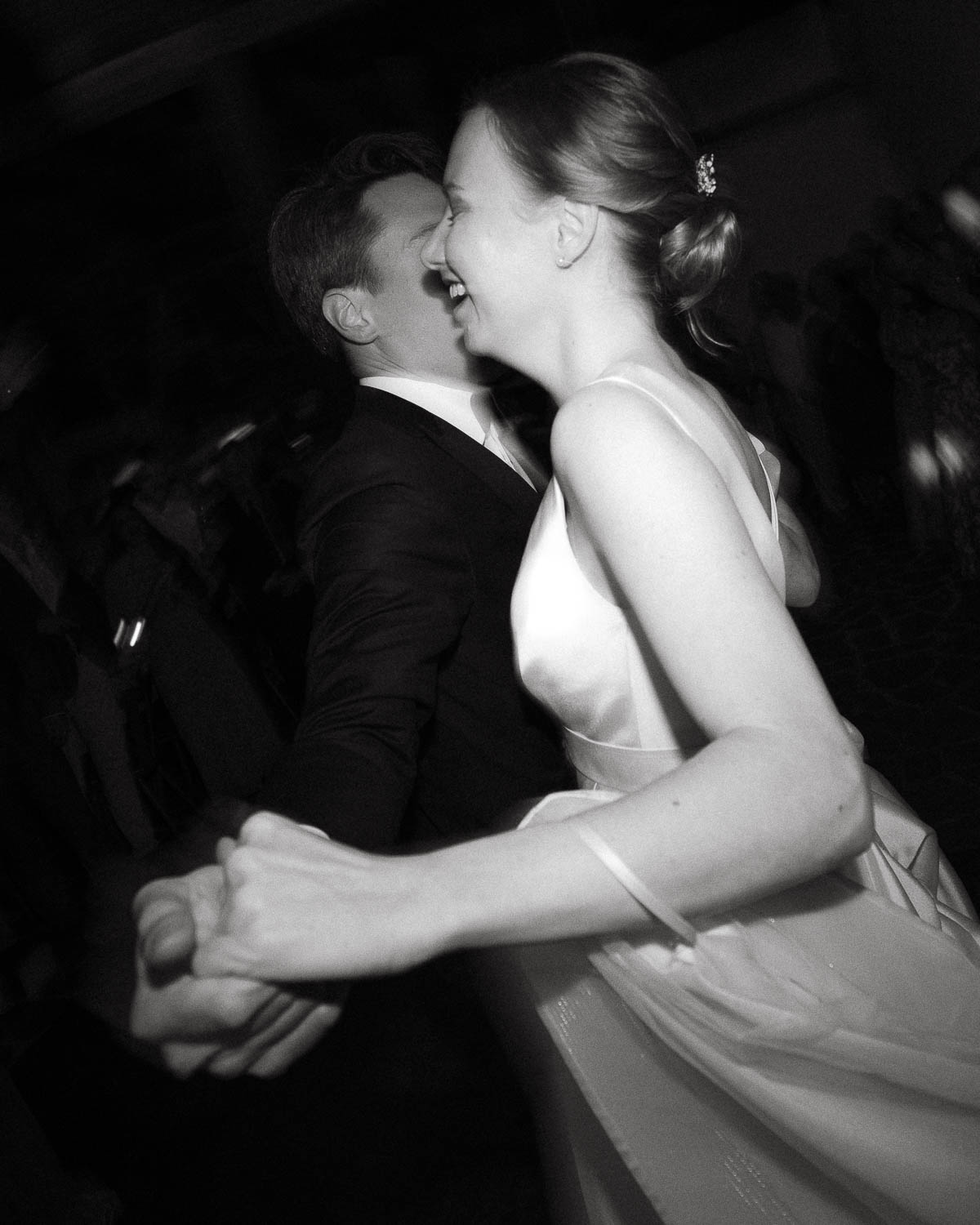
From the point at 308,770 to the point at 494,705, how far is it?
1.28ft

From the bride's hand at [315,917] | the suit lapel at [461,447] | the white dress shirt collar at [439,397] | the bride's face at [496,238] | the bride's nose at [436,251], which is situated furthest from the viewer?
the white dress shirt collar at [439,397]

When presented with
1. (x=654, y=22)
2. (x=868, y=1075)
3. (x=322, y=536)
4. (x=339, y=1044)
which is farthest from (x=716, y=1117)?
(x=654, y=22)

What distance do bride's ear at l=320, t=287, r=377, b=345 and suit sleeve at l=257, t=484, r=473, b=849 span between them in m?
0.39

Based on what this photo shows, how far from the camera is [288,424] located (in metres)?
5.43

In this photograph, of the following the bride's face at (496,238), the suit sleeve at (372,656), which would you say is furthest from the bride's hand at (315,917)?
the bride's face at (496,238)

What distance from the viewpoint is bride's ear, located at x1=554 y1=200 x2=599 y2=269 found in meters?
1.07

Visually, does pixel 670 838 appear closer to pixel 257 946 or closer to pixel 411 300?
pixel 257 946

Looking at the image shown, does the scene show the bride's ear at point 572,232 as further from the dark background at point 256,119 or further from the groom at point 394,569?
the groom at point 394,569

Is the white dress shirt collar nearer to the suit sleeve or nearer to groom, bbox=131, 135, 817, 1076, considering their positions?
groom, bbox=131, 135, 817, 1076

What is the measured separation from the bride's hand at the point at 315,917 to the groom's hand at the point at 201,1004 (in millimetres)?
25

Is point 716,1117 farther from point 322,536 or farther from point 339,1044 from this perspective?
point 339,1044

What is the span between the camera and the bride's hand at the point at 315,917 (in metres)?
0.71

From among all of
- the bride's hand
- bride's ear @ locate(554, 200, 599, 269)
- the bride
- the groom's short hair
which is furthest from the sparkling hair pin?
the bride's hand

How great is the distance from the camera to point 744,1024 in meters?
0.89
